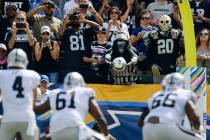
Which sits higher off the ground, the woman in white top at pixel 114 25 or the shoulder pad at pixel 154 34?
the woman in white top at pixel 114 25

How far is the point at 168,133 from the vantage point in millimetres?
11586

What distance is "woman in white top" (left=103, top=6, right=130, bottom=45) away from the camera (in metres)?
16.1

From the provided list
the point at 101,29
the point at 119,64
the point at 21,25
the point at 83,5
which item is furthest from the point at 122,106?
the point at 21,25

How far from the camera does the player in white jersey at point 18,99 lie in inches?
475

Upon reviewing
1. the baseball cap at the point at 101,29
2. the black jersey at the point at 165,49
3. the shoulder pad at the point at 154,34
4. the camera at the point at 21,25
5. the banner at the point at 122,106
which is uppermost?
the camera at the point at 21,25

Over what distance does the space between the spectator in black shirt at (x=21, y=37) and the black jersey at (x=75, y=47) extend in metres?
0.61

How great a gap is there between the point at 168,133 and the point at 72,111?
4.52ft

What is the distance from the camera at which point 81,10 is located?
53.1 ft

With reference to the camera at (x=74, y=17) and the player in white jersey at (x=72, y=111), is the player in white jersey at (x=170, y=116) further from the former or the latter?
the camera at (x=74, y=17)

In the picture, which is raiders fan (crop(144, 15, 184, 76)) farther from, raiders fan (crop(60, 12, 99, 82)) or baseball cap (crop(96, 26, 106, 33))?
raiders fan (crop(60, 12, 99, 82))

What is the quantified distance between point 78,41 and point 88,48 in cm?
23

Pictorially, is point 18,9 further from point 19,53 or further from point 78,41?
point 19,53

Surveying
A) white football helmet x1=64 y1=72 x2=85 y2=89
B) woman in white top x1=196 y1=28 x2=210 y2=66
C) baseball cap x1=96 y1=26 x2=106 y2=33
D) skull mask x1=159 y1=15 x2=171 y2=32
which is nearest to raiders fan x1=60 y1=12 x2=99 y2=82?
baseball cap x1=96 y1=26 x2=106 y2=33

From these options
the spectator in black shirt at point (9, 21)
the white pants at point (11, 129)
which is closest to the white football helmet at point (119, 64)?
the spectator in black shirt at point (9, 21)
